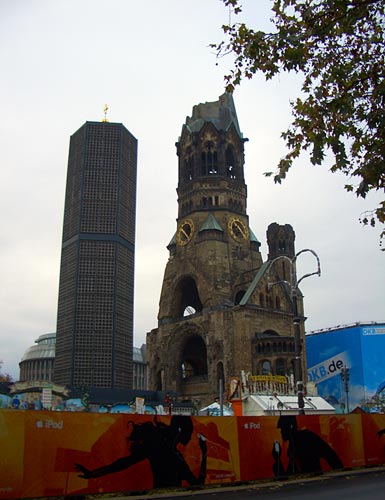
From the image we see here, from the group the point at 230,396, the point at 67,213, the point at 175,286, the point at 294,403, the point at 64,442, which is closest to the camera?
the point at 64,442

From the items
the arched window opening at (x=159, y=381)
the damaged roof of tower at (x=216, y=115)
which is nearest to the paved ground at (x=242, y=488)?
the arched window opening at (x=159, y=381)

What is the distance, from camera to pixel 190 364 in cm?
7575

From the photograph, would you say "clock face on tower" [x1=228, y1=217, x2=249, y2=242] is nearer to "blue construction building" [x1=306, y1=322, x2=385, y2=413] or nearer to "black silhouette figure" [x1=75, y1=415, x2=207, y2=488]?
"blue construction building" [x1=306, y1=322, x2=385, y2=413]

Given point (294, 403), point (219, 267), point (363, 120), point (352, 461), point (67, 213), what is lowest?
point (352, 461)

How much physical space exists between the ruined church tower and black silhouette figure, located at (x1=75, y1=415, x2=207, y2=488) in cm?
4208

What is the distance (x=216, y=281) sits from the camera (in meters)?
65.6

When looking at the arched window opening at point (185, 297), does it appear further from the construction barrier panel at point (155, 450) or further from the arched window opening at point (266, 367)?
the construction barrier panel at point (155, 450)

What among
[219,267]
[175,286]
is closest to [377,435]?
[219,267]

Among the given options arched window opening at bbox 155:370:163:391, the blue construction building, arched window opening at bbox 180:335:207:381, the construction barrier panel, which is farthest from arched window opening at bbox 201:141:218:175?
the construction barrier panel

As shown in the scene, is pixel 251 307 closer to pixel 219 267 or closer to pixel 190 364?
pixel 219 267

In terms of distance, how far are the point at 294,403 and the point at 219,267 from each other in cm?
2290

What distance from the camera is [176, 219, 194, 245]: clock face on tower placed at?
72062 millimetres

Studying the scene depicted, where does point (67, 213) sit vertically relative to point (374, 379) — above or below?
above

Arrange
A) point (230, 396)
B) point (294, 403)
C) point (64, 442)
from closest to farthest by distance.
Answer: point (64, 442) → point (230, 396) → point (294, 403)
